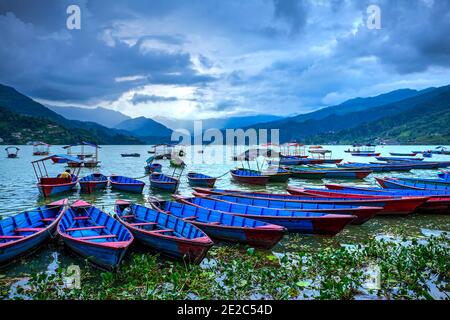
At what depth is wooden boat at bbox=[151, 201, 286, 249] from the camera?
1225 centimetres

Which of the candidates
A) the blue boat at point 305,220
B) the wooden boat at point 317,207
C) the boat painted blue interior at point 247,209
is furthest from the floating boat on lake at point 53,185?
the blue boat at point 305,220

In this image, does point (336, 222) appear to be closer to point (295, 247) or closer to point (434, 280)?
point (295, 247)

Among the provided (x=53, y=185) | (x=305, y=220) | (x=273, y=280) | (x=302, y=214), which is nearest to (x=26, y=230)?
(x=273, y=280)

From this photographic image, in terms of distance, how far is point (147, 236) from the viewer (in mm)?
11625

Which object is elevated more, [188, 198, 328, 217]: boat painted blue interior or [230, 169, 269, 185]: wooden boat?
[188, 198, 328, 217]: boat painted blue interior

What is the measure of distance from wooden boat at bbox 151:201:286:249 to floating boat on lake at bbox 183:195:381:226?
0.87m

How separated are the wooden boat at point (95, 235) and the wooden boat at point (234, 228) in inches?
103

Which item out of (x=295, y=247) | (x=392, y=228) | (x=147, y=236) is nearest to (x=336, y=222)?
(x=295, y=247)

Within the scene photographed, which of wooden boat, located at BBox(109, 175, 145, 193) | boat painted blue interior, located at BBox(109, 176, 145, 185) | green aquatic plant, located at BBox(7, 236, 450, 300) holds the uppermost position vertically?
boat painted blue interior, located at BBox(109, 176, 145, 185)

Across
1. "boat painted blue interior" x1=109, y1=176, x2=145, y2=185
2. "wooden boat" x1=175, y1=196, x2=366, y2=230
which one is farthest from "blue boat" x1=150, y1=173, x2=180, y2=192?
"wooden boat" x1=175, y1=196, x2=366, y2=230

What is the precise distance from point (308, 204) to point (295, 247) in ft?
13.9

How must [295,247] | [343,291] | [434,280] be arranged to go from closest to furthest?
[343,291], [434,280], [295,247]

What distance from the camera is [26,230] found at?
12.9m

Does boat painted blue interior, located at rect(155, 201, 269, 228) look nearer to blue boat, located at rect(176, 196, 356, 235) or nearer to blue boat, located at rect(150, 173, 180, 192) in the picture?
blue boat, located at rect(176, 196, 356, 235)
